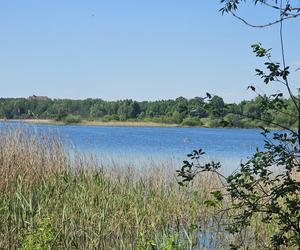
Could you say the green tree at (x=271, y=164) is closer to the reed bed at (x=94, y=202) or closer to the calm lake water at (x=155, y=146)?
the calm lake water at (x=155, y=146)

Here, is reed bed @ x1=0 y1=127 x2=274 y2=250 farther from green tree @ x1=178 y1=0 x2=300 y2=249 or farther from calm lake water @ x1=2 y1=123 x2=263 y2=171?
green tree @ x1=178 y1=0 x2=300 y2=249

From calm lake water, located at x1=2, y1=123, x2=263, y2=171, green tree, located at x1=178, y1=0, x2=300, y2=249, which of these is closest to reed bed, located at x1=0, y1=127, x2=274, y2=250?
calm lake water, located at x1=2, y1=123, x2=263, y2=171

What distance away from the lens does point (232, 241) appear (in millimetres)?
6070

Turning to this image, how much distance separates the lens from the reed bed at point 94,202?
16.5ft

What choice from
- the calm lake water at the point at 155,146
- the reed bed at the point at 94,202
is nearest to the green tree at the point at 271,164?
the calm lake water at the point at 155,146

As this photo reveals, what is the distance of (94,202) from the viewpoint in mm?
6223

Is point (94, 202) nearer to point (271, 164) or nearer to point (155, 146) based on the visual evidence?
point (271, 164)

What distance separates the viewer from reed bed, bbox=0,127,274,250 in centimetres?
502

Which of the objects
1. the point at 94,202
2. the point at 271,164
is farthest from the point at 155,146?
the point at 271,164

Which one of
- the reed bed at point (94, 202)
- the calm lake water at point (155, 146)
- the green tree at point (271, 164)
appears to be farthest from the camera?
the calm lake water at point (155, 146)

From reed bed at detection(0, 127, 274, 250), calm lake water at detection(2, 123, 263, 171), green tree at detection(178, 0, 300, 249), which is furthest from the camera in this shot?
calm lake water at detection(2, 123, 263, 171)

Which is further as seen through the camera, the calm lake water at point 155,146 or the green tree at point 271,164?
the calm lake water at point 155,146

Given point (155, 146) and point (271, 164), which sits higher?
point (271, 164)

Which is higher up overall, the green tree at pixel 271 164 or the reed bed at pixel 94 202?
the green tree at pixel 271 164
